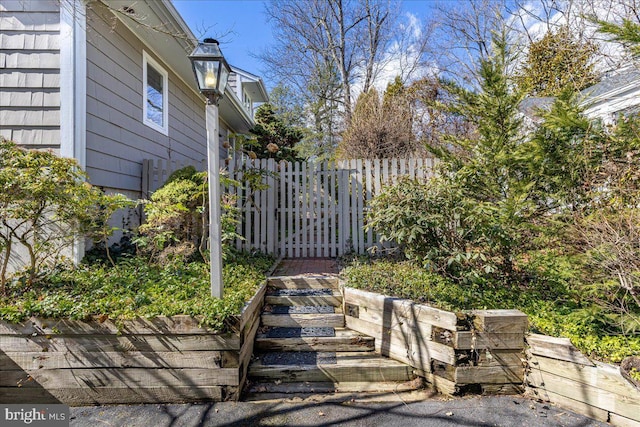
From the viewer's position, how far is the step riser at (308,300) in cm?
362

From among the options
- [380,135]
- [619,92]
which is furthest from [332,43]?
[619,92]

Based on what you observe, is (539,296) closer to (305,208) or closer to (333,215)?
(333,215)

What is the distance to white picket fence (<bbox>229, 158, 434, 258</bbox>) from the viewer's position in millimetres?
5562

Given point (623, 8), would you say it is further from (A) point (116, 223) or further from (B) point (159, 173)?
(A) point (116, 223)

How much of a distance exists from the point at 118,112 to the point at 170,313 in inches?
143

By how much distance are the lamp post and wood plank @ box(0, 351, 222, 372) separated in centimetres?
52

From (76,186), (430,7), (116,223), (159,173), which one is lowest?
(116,223)

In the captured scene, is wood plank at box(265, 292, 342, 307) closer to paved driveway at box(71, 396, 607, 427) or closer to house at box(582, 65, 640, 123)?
paved driveway at box(71, 396, 607, 427)

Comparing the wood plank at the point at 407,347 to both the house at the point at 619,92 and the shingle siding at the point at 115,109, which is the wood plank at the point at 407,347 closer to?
the house at the point at 619,92

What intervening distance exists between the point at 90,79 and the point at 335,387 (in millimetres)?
4761

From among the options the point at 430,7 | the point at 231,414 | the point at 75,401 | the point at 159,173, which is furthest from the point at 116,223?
the point at 430,7

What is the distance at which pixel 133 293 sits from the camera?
9.55ft

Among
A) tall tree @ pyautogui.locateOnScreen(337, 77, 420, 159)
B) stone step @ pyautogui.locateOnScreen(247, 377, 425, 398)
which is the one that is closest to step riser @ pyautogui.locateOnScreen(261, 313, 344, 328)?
stone step @ pyautogui.locateOnScreen(247, 377, 425, 398)

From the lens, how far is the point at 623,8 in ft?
15.6
